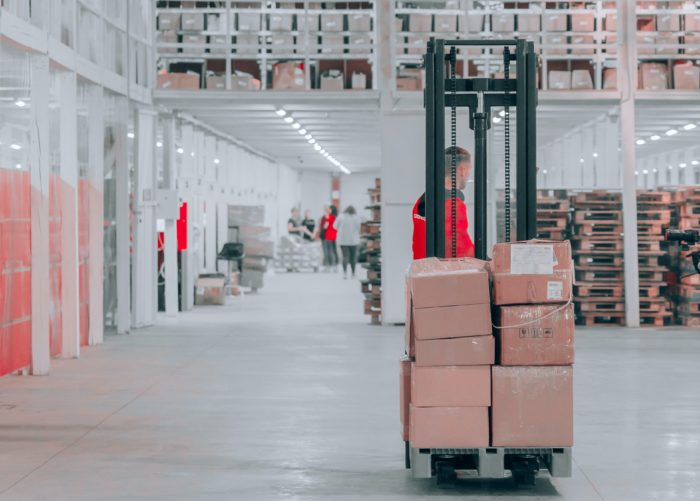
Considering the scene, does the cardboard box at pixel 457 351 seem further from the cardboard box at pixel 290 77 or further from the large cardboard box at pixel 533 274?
the cardboard box at pixel 290 77

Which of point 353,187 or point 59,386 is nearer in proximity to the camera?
point 59,386

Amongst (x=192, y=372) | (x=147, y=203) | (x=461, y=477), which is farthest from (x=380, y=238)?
(x=461, y=477)

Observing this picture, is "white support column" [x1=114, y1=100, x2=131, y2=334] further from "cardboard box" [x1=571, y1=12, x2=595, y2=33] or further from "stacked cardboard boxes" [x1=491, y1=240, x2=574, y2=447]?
"stacked cardboard boxes" [x1=491, y1=240, x2=574, y2=447]

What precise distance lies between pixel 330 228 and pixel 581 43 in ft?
55.0

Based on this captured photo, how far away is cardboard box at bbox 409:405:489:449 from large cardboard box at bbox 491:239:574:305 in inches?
22.9

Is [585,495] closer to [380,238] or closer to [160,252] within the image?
[380,238]

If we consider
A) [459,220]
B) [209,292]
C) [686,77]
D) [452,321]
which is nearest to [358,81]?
[686,77]

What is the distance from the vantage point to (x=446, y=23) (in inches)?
661

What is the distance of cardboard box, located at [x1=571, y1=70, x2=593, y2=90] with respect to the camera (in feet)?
54.7

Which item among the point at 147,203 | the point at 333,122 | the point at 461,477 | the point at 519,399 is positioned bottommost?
the point at 461,477

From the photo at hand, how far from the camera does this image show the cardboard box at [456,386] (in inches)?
236

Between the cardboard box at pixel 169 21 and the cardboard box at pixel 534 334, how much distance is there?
1197 centimetres

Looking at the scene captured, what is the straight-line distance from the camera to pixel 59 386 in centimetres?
1019

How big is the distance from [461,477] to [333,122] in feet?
58.1
